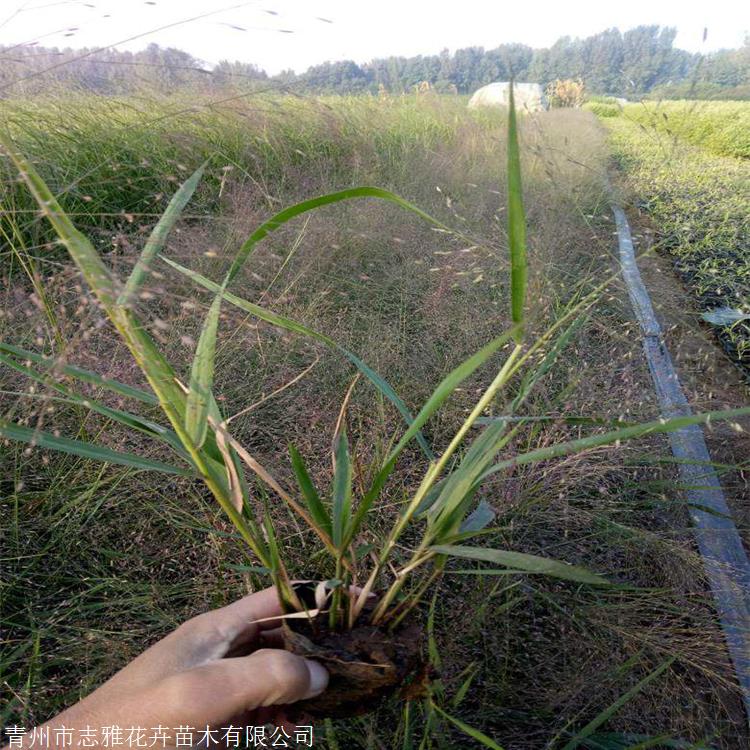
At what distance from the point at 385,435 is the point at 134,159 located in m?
2.60

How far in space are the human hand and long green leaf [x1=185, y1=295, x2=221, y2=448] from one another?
31cm

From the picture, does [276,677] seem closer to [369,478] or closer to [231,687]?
[231,687]

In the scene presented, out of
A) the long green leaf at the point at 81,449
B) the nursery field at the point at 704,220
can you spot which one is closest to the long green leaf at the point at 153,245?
the long green leaf at the point at 81,449

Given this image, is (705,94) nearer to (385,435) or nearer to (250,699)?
(385,435)

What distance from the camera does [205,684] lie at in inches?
29.3

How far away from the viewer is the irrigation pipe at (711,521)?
1334 mm

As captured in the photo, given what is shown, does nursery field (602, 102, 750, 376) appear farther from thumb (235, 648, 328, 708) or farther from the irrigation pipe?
thumb (235, 648, 328, 708)

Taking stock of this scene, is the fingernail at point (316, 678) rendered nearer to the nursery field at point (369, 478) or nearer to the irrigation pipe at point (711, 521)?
the nursery field at point (369, 478)

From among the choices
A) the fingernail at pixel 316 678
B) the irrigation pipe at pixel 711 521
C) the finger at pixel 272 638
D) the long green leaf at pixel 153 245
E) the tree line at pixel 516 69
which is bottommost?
the irrigation pipe at pixel 711 521

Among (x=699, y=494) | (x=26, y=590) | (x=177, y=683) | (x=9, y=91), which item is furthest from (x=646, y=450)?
(x=9, y=91)

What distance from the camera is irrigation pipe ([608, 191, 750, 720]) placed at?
133 centimetres

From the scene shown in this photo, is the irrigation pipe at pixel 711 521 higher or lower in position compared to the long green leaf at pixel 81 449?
lower

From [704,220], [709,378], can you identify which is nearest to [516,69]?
[709,378]

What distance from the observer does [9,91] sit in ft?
9.43
